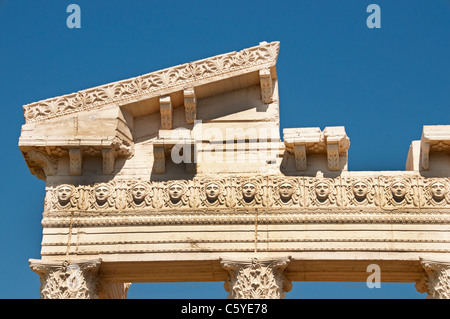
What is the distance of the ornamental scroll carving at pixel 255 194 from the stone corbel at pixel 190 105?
1.62m

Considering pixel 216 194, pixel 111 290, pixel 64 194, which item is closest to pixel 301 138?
pixel 216 194

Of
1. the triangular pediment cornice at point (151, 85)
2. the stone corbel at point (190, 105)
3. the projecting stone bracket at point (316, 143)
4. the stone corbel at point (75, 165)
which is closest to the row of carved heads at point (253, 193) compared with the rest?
the stone corbel at point (75, 165)

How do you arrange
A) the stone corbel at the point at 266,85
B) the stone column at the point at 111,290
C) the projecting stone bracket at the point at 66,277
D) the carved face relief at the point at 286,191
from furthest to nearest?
the stone corbel at the point at 266,85 → the stone column at the point at 111,290 → the carved face relief at the point at 286,191 → the projecting stone bracket at the point at 66,277

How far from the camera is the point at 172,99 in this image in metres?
23.6

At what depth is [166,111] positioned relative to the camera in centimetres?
2355

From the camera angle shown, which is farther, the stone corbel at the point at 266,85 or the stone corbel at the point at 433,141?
the stone corbel at the point at 266,85

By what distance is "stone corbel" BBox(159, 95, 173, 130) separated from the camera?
23406mm

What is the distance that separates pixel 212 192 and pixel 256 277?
2227 mm

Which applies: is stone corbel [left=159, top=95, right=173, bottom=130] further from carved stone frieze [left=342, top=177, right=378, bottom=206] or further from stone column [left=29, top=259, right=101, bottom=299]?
carved stone frieze [left=342, top=177, right=378, bottom=206]

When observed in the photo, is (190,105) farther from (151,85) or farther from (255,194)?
(255,194)

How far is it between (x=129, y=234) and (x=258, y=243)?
283 cm

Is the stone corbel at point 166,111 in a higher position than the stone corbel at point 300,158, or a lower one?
higher

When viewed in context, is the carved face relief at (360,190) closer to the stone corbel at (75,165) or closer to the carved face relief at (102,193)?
the carved face relief at (102,193)

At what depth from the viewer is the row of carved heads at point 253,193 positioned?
22406mm
